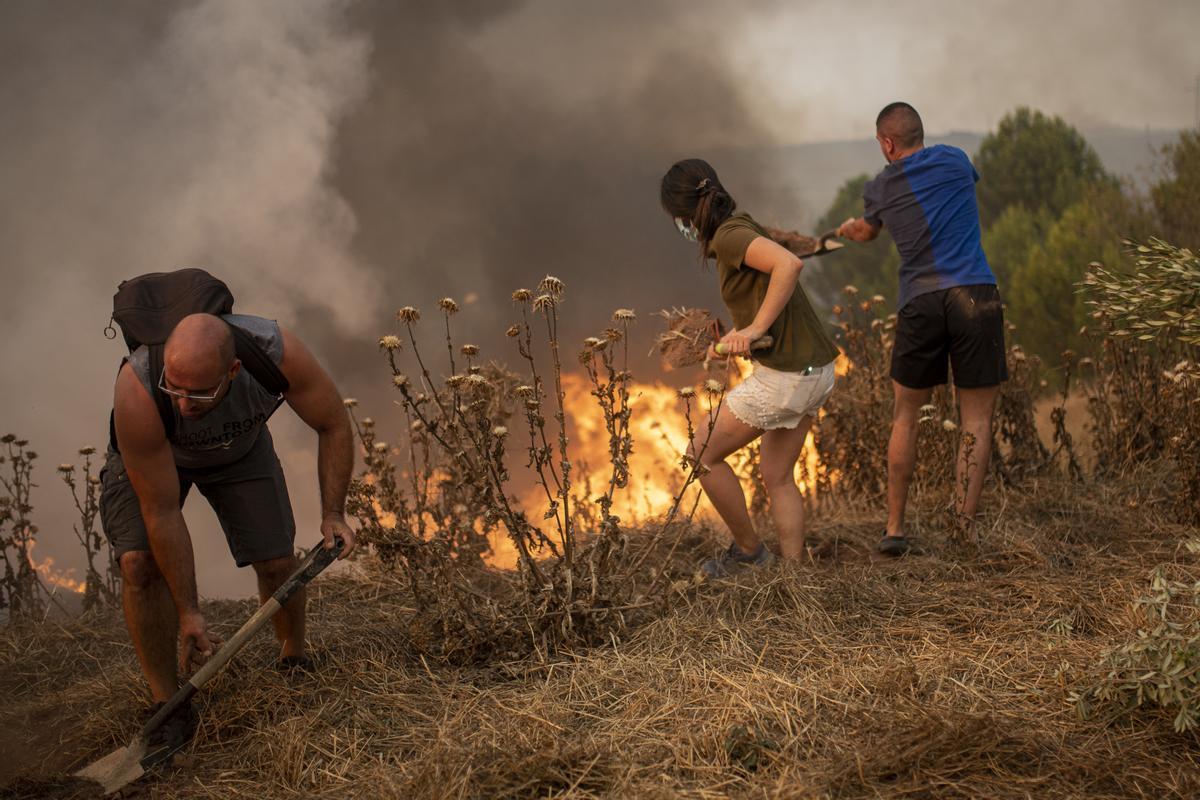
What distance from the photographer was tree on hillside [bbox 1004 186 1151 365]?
20172 mm

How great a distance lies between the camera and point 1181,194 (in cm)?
1988

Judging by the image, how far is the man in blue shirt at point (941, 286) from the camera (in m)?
4.88

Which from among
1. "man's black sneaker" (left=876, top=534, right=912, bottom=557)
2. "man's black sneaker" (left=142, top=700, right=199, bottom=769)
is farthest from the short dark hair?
"man's black sneaker" (left=142, top=700, right=199, bottom=769)

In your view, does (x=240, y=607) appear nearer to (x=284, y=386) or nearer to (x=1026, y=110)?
(x=284, y=386)

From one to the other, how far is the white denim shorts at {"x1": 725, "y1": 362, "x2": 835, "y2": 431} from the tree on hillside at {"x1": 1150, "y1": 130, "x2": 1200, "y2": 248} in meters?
18.0

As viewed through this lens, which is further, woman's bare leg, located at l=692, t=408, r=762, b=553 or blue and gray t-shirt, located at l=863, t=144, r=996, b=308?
blue and gray t-shirt, located at l=863, t=144, r=996, b=308

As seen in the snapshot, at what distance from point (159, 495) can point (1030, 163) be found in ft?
96.9

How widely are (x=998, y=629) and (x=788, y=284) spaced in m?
1.57

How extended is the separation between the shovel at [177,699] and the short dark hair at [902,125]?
3.27 metres

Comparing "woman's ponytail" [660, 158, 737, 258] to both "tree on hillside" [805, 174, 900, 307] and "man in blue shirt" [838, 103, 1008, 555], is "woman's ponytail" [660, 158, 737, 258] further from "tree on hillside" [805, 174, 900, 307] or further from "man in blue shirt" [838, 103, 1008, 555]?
"tree on hillside" [805, 174, 900, 307]

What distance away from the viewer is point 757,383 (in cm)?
444

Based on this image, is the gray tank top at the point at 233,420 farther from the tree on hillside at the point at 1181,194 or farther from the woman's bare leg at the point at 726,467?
the tree on hillside at the point at 1181,194

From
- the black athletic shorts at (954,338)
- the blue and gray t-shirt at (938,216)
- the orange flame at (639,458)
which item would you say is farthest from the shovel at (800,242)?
the orange flame at (639,458)

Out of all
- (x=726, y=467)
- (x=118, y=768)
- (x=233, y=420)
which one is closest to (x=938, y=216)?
(x=726, y=467)
